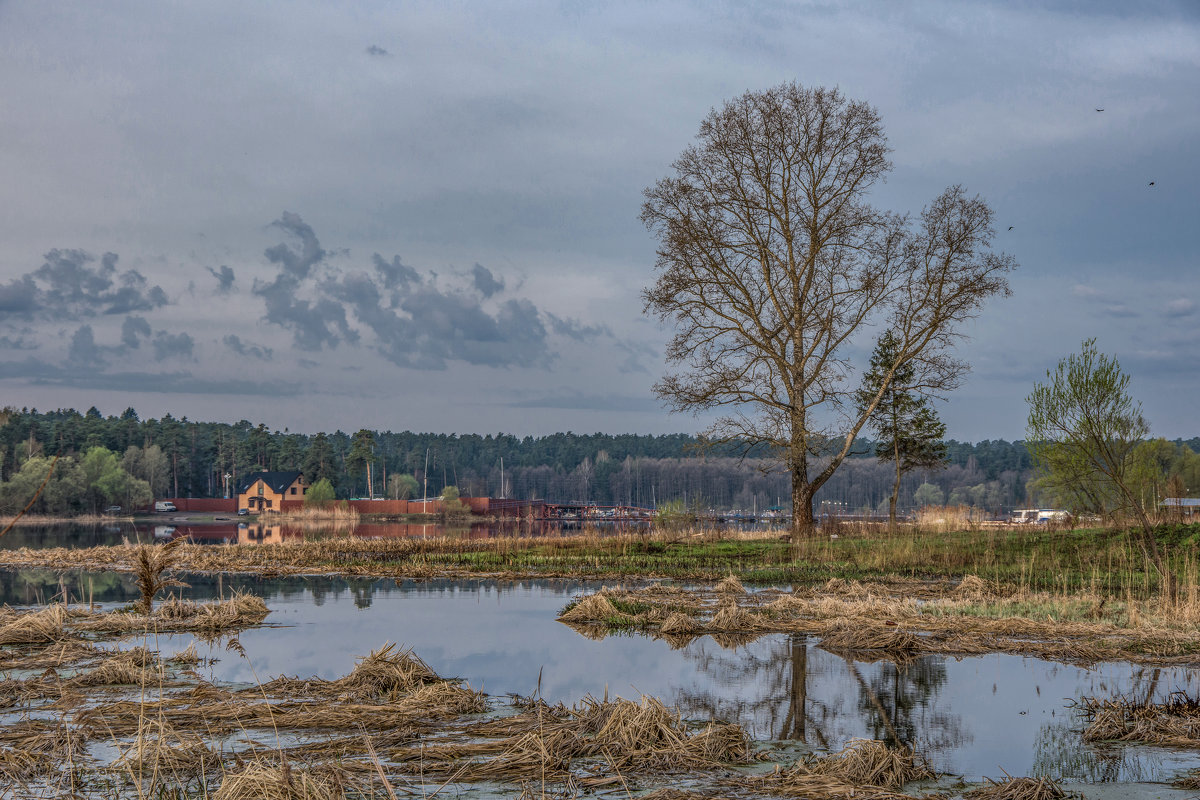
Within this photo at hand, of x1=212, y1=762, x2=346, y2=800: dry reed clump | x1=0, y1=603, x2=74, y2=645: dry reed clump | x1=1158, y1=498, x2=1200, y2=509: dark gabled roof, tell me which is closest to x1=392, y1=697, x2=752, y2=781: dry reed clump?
x1=212, y1=762, x2=346, y2=800: dry reed clump

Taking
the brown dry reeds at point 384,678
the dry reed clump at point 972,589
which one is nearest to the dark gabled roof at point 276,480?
the dry reed clump at point 972,589

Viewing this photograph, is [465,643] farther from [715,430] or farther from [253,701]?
[715,430]

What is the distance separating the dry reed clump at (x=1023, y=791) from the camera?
21.0 feet

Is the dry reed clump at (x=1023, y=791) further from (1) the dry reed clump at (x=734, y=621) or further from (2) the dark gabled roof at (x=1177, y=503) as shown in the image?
(2) the dark gabled roof at (x=1177, y=503)

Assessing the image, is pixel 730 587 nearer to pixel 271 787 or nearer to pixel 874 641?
pixel 874 641

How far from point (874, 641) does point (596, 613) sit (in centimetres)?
488

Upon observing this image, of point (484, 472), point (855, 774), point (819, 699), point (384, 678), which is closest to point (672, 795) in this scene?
point (855, 774)

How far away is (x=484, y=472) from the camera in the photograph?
200 meters

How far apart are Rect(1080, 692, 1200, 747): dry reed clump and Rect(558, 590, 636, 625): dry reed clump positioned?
8.10 meters

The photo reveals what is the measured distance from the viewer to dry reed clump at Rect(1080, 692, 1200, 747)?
8.28m

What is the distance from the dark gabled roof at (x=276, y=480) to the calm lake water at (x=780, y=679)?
10508 centimetres

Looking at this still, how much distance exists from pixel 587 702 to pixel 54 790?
14.8ft

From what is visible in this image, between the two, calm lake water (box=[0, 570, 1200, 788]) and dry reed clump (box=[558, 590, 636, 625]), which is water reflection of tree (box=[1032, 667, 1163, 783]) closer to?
calm lake water (box=[0, 570, 1200, 788])

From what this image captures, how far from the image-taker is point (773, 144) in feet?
106
